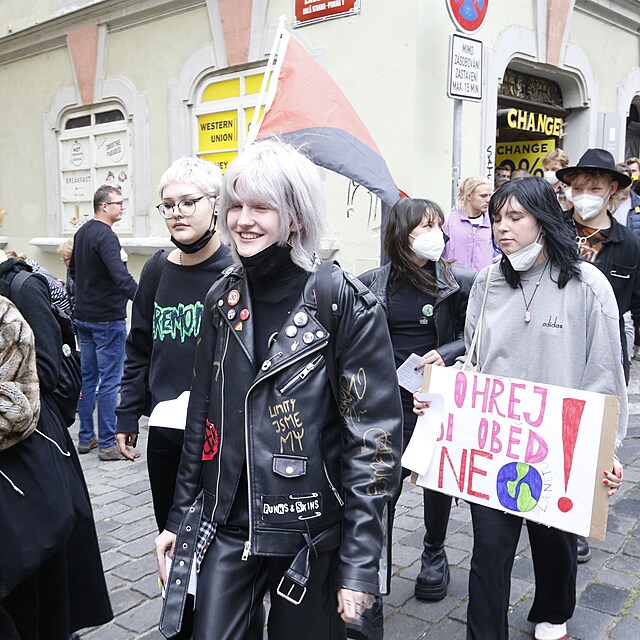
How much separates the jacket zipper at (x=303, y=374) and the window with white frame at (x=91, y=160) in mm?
8028

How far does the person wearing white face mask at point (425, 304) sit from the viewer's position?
3443 millimetres

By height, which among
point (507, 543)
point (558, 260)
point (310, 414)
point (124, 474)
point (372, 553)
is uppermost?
point (558, 260)

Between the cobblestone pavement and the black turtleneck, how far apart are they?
1762mm

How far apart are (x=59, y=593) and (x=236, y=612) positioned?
107 centimetres

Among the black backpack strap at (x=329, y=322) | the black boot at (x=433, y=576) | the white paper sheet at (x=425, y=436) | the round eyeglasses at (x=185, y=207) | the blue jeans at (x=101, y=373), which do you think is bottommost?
the black boot at (x=433, y=576)

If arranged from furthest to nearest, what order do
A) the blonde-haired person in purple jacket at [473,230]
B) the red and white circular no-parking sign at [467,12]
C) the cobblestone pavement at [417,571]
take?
the blonde-haired person in purple jacket at [473,230] → the red and white circular no-parking sign at [467,12] → the cobblestone pavement at [417,571]

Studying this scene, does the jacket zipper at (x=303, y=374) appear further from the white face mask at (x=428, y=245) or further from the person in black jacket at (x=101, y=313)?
the person in black jacket at (x=101, y=313)

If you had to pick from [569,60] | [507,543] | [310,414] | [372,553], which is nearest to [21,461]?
[310,414]

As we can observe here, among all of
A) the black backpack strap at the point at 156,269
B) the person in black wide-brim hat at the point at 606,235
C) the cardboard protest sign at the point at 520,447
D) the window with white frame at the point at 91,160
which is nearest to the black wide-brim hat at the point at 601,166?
the person in black wide-brim hat at the point at 606,235

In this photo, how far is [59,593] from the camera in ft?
9.13

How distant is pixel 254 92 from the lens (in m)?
7.96

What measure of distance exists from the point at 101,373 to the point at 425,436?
12.7ft

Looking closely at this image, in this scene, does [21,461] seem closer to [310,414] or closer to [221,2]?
[310,414]

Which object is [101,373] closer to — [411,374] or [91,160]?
[411,374]
